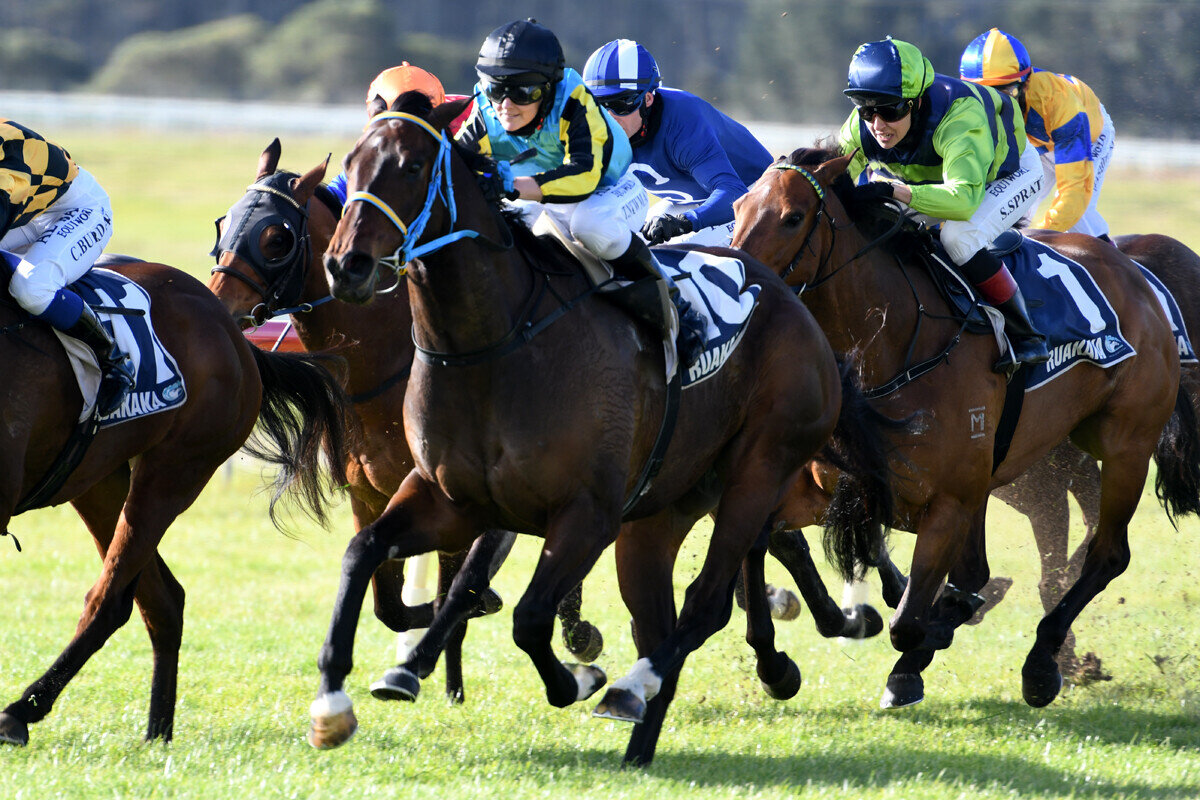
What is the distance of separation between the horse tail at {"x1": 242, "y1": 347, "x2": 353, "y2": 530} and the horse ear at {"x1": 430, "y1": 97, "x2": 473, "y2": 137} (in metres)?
1.83

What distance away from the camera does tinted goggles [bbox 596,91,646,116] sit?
265 inches

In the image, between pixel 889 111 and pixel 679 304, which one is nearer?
pixel 679 304

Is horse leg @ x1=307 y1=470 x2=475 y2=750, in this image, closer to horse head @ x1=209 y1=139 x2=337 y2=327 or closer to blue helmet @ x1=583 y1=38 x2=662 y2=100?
horse head @ x1=209 y1=139 x2=337 y2=327

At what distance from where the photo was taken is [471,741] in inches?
211

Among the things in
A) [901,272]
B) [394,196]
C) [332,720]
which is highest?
[901,272]

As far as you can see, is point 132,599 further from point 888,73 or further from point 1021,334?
point 1021,334

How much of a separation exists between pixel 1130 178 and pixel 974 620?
19.9 meters

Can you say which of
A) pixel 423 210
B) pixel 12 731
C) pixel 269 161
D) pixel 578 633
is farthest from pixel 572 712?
pixel 423 210

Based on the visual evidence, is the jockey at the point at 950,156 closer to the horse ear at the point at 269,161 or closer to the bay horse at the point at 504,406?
the bay horse at the point at 504,406

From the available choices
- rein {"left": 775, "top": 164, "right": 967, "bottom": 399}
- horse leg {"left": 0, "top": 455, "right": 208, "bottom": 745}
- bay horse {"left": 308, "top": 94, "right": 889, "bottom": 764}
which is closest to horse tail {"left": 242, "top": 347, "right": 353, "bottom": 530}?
horse leg {"left": 0, "top": 455, "right": 208, "bottom": 745}

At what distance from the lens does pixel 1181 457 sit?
24.0 feet

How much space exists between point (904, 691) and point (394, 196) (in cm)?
304

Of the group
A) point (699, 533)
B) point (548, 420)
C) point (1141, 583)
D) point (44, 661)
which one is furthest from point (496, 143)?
point (1141, 583)

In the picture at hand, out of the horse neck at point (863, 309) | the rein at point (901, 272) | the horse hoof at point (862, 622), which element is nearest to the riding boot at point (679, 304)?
the rein at point (901, 272)
